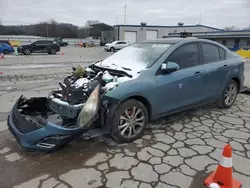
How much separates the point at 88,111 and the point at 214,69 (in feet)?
9.27

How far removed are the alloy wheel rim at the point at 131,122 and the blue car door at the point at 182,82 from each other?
1.21ft

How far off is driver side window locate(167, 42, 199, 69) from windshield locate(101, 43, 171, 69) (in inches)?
8.0

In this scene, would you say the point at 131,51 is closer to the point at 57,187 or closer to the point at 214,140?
the point at 214,140

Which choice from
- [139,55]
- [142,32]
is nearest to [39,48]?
[139,55]

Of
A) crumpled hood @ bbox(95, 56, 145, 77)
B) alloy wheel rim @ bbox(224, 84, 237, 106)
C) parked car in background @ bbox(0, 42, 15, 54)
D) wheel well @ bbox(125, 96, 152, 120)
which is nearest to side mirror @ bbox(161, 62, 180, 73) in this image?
crumpled hood @ bbox(95, 56, 145, 77)

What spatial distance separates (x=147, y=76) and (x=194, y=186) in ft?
5.56

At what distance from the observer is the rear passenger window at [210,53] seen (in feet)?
14.3

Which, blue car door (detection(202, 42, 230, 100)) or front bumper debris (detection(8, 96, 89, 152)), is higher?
blue car door (detection(202, 42, 230, 100))

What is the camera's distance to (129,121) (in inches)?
132

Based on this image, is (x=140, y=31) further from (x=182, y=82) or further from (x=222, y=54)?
(x=182, y=82)

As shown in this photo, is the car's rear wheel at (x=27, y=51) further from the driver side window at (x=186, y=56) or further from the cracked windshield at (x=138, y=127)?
the driver side window at (x=186, y=56)

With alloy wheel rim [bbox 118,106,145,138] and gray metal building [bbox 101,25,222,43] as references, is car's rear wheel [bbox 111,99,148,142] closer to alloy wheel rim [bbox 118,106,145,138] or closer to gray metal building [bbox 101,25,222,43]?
alloy wheel rim [bbox 118,106,145,138]

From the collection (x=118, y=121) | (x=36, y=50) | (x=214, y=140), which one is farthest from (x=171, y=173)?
(x=36, y=50)

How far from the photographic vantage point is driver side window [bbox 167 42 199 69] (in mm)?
3836
